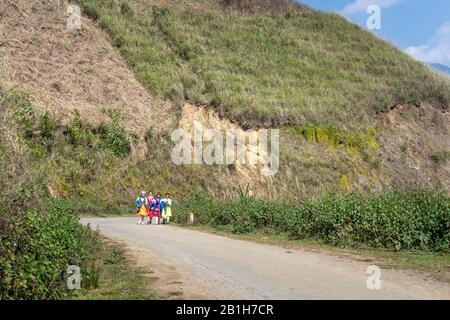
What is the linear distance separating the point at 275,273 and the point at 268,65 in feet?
125

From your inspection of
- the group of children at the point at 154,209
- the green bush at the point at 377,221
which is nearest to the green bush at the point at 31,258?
the green bush at the point at 377,221

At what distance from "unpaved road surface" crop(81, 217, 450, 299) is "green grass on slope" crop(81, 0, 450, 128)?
81.0ft

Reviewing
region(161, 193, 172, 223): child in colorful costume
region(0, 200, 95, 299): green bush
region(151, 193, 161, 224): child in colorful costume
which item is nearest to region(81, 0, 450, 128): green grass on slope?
region(161, 193, 172, 223): child in colorful costume

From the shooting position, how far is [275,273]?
400 inches

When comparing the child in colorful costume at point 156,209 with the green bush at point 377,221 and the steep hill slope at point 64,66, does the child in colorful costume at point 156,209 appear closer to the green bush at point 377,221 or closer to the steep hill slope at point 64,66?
the green bush at point 377,221

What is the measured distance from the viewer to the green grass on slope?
39.5 meters

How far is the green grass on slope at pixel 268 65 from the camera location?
129ft

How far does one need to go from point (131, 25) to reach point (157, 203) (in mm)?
24963

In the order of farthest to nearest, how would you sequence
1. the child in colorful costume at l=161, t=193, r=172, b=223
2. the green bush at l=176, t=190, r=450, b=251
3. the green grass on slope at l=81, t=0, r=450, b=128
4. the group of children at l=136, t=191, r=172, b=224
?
the green grass on slope at l=81, t=0, r=450, b=128 → the child in colorful costume at l=161, t=193, r=172, b=223 → the group of children at l=136, t=191, r=172, b=224 → the green bush at l=176, t=190, r=450, b=251

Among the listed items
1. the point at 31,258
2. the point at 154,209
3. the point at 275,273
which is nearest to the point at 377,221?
the point at 275,273

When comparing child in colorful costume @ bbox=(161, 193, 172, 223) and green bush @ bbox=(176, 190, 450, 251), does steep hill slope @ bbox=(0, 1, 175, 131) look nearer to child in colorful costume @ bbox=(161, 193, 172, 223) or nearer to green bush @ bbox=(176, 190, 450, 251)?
child in colorful costume @ bbox=(161, 193, 172, 223)

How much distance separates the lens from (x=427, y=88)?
4906 cm

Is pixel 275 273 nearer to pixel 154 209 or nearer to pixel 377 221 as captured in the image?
pixel 377 221

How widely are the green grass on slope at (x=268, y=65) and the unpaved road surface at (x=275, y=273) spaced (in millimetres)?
24690
